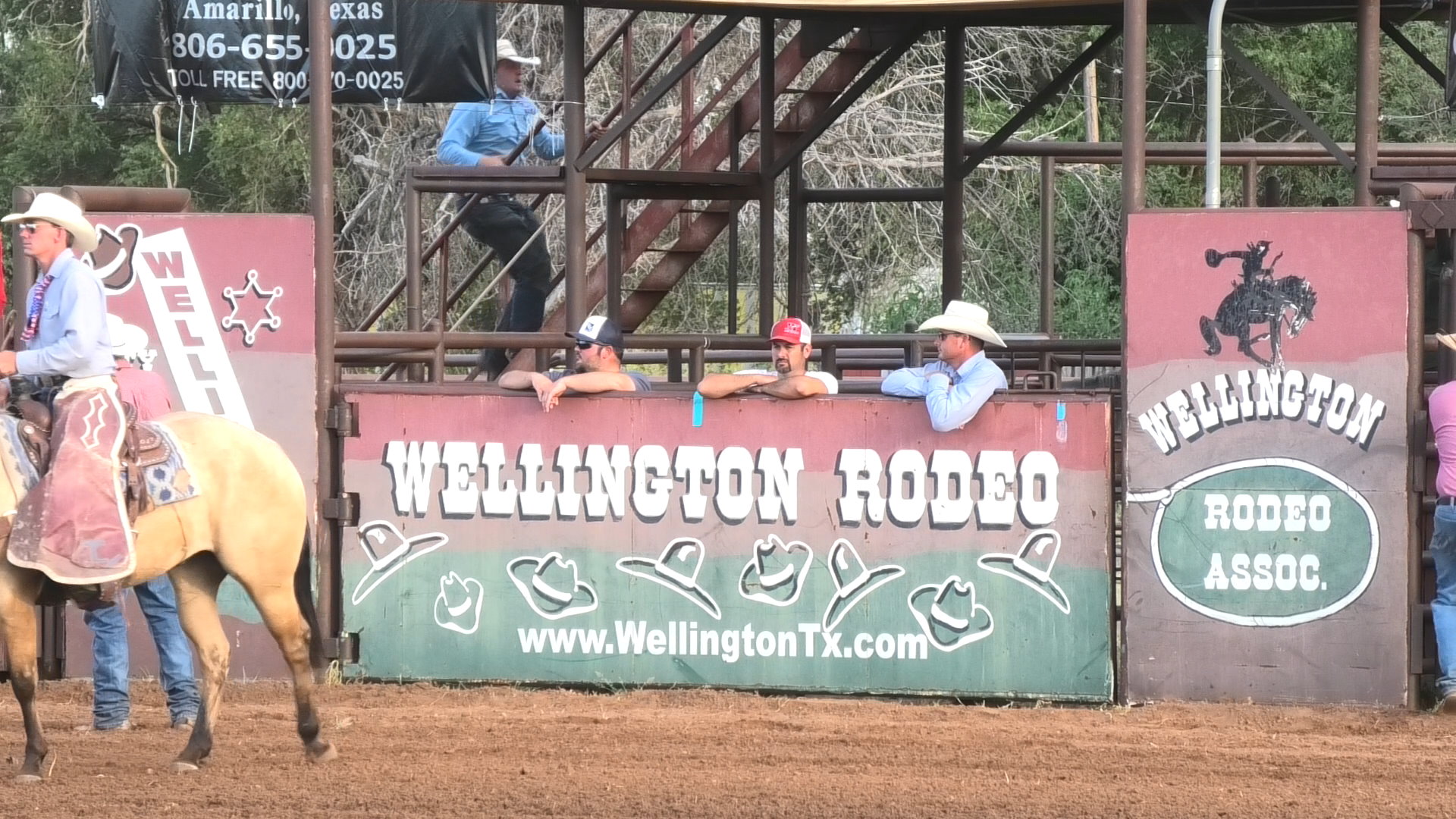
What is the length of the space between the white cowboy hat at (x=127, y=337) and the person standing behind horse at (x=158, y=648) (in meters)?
0.03

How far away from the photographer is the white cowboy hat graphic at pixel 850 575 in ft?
30.7

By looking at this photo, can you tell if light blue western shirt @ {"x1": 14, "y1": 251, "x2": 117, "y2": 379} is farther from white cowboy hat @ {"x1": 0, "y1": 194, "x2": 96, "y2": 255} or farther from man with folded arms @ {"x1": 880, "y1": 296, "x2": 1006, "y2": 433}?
man with folded arms @ {"x1": 880, "y1": 296, "x2": 1006, "y2": 433}

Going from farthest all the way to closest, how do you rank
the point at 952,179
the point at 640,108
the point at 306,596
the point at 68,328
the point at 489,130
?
1. the point at 489,130
2. the point at 952,179
3. the point at 640,108
4. the point at 306,596
5. the point at 68,328

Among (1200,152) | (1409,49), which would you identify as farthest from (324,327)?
(1409,49)

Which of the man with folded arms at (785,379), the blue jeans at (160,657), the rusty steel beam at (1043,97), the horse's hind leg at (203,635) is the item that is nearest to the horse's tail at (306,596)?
the horse's hind leg at (203,635)

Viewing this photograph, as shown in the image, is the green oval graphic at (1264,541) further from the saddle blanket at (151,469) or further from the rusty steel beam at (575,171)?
the saddle blanket at (151,469)

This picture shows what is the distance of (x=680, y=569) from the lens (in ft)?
31.2

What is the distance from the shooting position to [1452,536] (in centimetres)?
871

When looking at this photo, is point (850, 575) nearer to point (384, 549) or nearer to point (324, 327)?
point (384, 549)

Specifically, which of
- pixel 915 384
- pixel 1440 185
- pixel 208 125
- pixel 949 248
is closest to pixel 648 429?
pixel 915 384

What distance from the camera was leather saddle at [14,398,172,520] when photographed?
7.54 meters

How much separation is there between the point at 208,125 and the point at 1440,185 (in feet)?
73.1

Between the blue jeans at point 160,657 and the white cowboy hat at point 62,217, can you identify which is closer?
the white cowboy hat at point 62,217

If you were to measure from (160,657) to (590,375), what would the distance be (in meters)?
2.54
